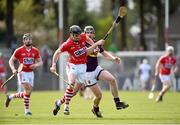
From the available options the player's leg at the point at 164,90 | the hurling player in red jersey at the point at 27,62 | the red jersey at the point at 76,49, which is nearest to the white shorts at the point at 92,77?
the red jersey at the point at 76,49

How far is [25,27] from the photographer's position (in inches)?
3637

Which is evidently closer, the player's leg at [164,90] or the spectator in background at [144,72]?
the player's leg at [164,90]

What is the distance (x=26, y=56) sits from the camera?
2336 cm

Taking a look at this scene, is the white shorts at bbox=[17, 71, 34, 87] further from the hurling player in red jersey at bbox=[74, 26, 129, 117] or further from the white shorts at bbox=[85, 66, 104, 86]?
the white shorts at bbox=[85, 66, 104, 86]

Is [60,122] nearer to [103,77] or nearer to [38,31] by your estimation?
[103,77]

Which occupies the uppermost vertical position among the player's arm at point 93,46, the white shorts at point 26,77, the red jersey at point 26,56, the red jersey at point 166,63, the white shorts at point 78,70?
the player's arm at point 93,46

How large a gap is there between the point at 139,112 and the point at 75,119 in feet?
12.6

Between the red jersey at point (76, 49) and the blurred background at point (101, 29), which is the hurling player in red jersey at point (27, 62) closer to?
the red jersey at point (76, 49)

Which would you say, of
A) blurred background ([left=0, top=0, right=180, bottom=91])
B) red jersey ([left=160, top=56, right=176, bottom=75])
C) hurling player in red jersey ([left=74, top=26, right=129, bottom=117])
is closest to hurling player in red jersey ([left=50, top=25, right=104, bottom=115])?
hurling player in red jersey ([left=74, top=26, right=129, bottom=117])

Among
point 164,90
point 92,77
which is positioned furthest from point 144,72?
point 92,77

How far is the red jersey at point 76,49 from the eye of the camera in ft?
71.6

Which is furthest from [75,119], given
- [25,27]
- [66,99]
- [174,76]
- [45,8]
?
[25,27]

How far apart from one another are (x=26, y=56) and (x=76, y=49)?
2078 mm

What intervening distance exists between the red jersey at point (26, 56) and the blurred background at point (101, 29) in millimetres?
23448
